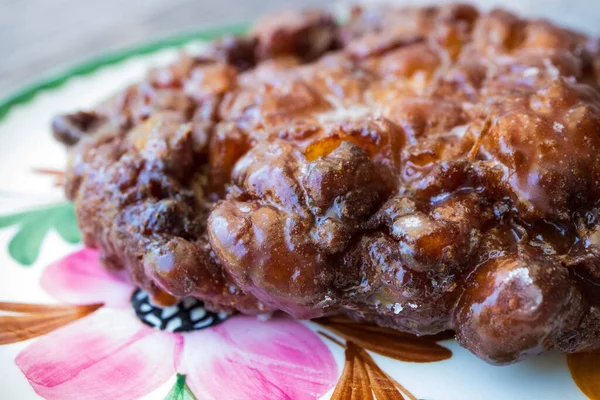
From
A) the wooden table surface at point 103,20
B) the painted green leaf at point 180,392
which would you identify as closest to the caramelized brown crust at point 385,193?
the painted green leaf at point 180,392

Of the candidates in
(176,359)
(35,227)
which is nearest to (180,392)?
(176,359)

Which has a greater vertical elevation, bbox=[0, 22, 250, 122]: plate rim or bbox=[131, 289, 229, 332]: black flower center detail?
bbox=[0, 22, 250, 122]: plate rim

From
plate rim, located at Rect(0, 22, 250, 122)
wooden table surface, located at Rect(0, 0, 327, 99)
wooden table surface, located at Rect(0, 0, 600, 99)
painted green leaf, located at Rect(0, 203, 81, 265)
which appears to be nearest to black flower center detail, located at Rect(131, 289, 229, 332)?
painted green leaf, located at Rect(0, 203, 81, 265)

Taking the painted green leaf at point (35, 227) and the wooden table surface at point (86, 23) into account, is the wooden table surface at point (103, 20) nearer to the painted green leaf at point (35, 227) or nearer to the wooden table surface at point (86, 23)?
the wooden table surface at point (86, 23)

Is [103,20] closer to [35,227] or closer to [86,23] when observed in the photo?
[86,23]

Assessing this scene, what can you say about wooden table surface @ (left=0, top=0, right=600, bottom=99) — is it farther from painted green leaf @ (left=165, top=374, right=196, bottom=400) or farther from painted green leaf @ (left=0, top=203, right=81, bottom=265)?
painted green leaf @ (left=165, top=374, right=196, bottom=400)
